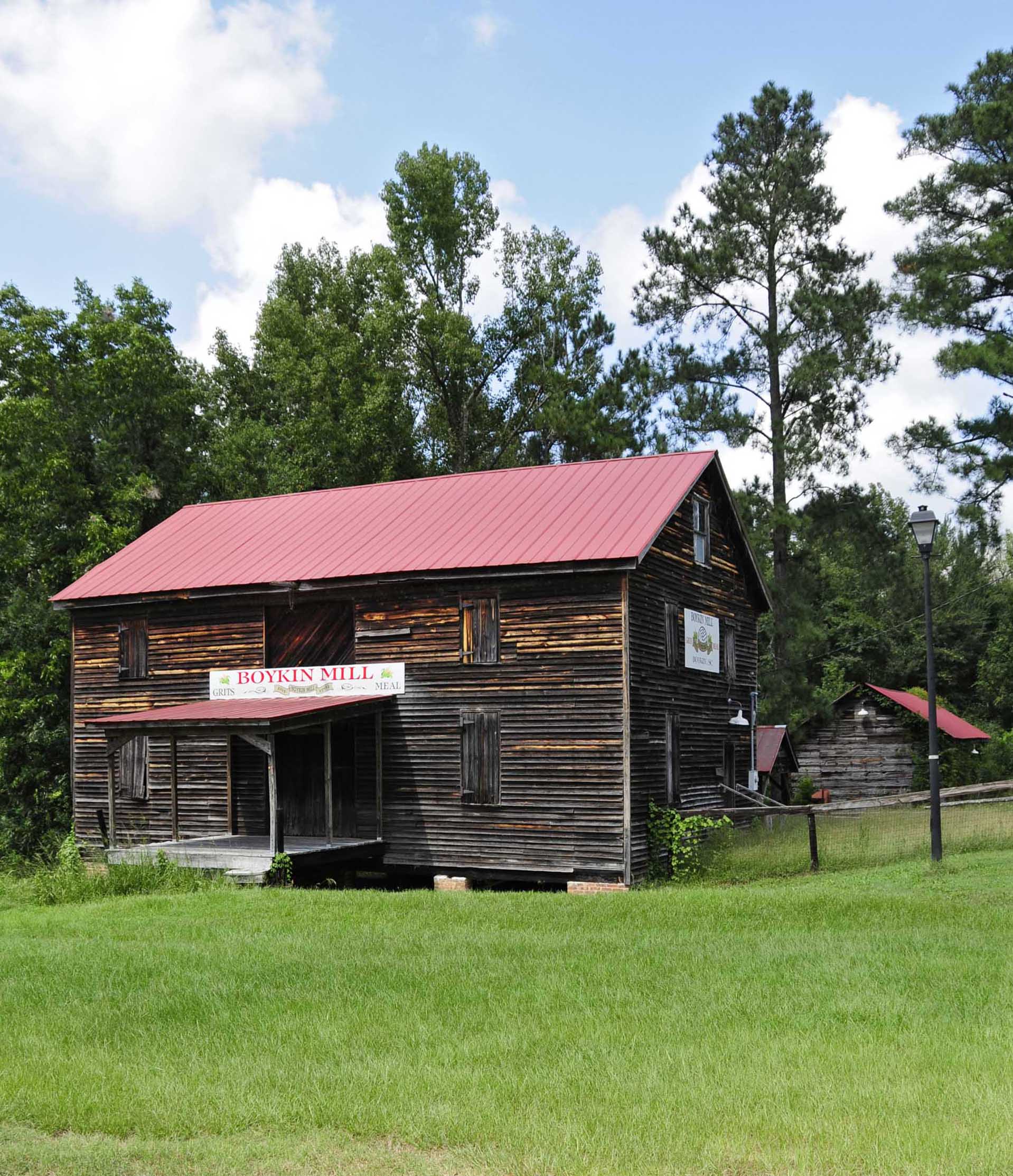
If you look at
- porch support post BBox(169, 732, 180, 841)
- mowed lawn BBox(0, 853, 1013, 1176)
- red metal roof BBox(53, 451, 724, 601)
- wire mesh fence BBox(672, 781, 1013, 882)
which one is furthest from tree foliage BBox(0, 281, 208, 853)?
mowed lawn BBox(0, 853, 1013, 1176)

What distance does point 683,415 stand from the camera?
36.1 meters

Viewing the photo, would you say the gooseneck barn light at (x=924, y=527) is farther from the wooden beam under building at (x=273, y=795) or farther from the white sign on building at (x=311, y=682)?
the wooden beam under building at (x=273, y=795)

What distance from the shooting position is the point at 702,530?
998 inches

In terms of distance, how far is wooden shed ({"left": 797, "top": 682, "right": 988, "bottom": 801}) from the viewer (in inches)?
1419

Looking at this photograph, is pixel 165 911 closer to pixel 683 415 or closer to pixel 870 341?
pixel 683 415

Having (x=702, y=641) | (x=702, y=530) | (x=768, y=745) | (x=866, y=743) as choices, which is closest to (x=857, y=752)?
(x=866, y=743)

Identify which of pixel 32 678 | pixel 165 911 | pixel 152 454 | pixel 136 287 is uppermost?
pixel 136 287

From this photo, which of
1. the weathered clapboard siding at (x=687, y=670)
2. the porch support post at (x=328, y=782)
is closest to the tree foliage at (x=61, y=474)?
the porch support post at (x=328, y=782)

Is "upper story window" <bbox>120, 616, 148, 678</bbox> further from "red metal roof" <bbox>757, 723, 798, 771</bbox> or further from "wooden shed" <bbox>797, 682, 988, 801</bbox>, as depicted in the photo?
"wooden shed" <bbox>797, 682, 988, 801</bbox>

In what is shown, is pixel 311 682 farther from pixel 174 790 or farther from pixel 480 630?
pixel 480 630

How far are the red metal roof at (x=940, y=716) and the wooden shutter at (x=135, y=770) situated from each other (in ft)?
68.3

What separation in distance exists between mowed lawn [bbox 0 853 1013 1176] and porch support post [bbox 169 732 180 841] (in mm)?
8508

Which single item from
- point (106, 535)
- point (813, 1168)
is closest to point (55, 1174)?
point (813, 1168)

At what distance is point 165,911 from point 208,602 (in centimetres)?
938
